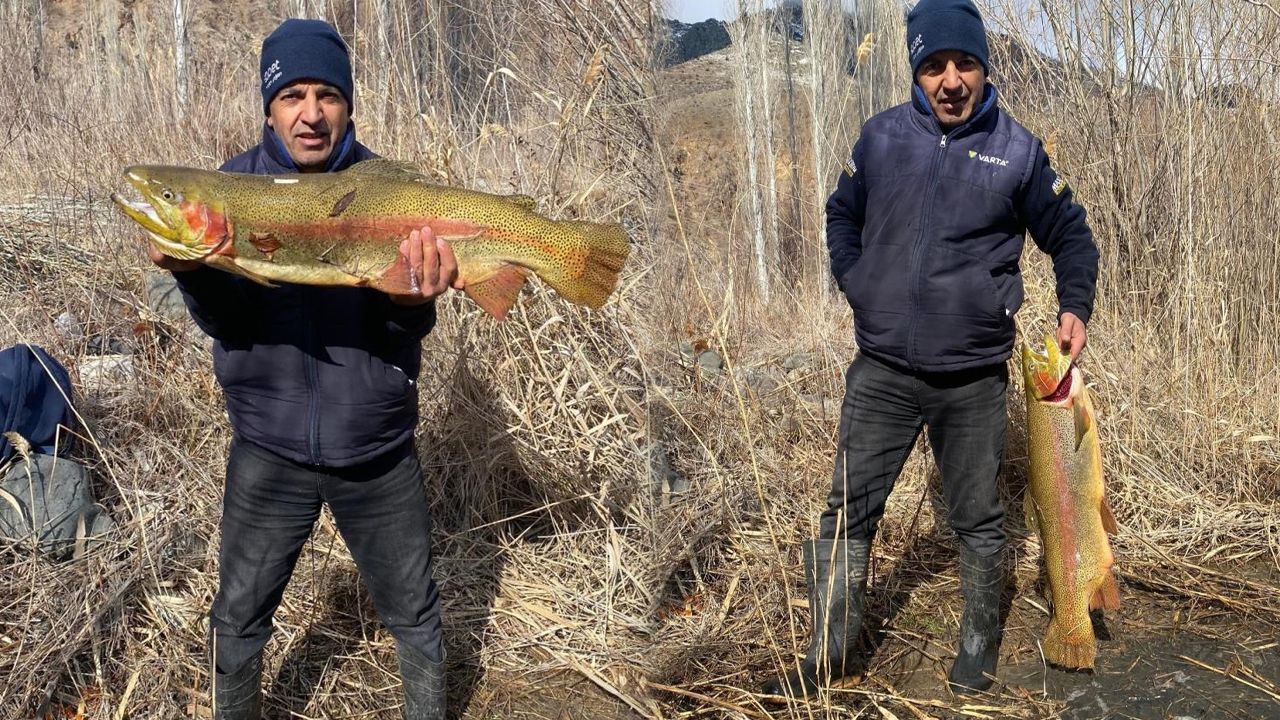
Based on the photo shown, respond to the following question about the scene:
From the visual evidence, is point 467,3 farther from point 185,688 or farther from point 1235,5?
point 1235,5

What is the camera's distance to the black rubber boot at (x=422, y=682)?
Answer: 107 inches

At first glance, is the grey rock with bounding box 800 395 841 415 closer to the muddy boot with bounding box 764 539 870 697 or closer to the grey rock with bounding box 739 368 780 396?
the grey rock with bounding box 739 368 780 396

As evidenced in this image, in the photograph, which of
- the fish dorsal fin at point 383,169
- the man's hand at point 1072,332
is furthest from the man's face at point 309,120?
the man's hand at point 1072,332

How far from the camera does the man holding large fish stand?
3.06 metres

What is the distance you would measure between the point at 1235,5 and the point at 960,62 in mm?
3455

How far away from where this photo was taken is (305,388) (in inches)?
95.3

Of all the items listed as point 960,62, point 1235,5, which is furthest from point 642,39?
point 1235,5

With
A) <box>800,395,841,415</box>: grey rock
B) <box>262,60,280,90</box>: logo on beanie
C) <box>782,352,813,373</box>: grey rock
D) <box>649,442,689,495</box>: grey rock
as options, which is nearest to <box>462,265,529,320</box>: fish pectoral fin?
<box>262,60,280,90</box>: logo on beanie

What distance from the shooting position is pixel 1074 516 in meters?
3.38

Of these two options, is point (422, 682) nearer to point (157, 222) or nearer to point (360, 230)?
point (360, 230)

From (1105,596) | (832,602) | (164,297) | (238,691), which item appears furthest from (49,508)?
(1105,596)

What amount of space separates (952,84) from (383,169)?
70.1 inches

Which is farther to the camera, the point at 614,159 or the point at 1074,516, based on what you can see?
the point at 614,159

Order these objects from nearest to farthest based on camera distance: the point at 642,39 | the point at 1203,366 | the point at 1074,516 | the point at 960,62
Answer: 1. the point at 960,62
2. the point at 1074,516
3. the point at 642,39
4. the point at 1203,366
